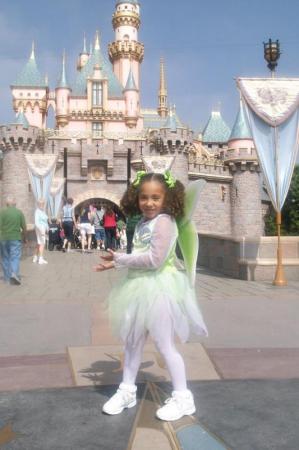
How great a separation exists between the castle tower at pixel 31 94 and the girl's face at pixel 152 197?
44.9 m

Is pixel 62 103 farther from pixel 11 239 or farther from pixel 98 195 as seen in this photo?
pixel 11 239

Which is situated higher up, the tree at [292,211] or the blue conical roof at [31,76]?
the blue conical roof at [31,76]

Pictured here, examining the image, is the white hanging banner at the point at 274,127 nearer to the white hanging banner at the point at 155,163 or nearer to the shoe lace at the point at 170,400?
the shoe lace at the point at 170,400

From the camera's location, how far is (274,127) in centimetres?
859

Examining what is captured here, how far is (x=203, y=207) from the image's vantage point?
3406 centimetres

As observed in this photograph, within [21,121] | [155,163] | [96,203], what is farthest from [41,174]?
[96,203]

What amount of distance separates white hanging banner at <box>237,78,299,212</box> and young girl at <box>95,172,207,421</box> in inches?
233

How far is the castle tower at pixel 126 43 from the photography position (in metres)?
50.5

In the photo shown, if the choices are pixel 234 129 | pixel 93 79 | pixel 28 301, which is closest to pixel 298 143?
pixel 28 301

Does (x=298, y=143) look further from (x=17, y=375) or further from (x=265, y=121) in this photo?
(x=17, y=375)

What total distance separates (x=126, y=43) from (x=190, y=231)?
50.2m

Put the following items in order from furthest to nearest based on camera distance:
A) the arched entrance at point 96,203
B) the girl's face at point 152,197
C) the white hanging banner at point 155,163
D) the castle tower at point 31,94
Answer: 1. the castle tower at point 31,94
2. the arched entrance at point 96,203
3. the white hanging banner at point 155,163
4. the girl's face at point 152,197

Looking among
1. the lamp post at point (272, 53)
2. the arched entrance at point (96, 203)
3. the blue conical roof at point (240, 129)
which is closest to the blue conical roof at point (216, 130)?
the blue conical roof at point (240, 129)

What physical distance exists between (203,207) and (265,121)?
2549cm
